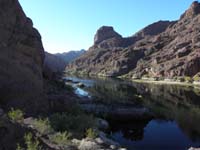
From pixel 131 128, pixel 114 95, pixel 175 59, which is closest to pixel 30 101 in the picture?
pixel 131 128

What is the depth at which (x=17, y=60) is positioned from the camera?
2900cm

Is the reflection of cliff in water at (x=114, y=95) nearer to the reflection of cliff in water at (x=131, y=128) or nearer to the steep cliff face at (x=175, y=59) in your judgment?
the reflection of cliff in water at (x=131, y=128)

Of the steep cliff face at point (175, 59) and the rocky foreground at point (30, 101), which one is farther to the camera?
the steep cliff face at point (175, 59)

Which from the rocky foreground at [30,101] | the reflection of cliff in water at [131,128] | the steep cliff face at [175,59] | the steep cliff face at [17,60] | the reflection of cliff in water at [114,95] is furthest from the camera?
the steep cliff face at [175,59]

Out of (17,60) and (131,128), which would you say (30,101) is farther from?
(131,128)

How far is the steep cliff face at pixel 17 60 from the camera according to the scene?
2600cm

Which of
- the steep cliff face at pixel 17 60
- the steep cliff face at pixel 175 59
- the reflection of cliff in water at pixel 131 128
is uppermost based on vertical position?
the steep cliff face at pixel 175 59

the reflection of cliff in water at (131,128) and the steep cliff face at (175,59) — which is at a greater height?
the steep cliff face at (175,59)

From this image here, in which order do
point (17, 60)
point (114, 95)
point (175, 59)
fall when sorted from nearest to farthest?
point (17, 60) → point (114, 95) → point (175, 59)

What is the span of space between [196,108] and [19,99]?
108ft

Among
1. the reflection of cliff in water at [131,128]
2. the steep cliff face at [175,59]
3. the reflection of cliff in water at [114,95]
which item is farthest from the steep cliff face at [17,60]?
the steep cliff face at [175,59]

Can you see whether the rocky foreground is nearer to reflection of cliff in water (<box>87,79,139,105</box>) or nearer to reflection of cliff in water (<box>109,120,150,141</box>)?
reflection of cliff in water (<box>109,120,150,141</box>)

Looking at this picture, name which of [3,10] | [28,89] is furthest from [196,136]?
[3,10]

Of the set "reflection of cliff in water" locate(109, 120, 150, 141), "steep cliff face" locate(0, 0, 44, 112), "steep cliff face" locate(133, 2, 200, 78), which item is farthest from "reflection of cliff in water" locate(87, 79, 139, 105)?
"steep cliff face" locate(133, 2, 200, 78)
